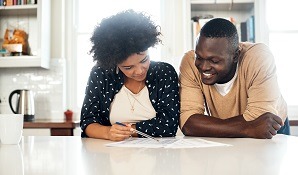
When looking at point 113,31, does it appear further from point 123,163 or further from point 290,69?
point 290,69

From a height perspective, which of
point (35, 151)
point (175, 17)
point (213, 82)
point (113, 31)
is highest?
point (175, 17)

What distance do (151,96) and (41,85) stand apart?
83.0 inches

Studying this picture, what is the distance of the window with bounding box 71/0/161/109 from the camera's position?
364 centimetres

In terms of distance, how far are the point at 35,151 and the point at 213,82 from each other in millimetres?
853

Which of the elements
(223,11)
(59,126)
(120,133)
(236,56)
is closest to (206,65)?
(236,56)

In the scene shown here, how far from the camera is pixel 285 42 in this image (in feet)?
11.5

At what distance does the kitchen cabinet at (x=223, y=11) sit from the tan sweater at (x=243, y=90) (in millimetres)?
1488

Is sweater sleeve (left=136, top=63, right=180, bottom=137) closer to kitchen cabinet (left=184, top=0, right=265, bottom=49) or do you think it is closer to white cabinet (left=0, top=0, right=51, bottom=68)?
kitchen cabinet (left=184, top=0, right=265, bottom=49)

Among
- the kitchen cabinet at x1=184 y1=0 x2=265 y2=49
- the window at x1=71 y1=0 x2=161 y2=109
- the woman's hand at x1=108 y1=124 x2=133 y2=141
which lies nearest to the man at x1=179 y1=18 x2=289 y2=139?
the woman's hand at x1=108 y1=124 x2=133 y2=141

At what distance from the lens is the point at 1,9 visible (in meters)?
3.40

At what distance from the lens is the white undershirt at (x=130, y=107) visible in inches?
67.2

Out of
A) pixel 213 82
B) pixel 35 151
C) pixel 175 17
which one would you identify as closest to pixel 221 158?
pixel 35 151

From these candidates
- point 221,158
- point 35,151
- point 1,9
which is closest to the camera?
point 221,158

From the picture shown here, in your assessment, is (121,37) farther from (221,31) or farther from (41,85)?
(41,85)
